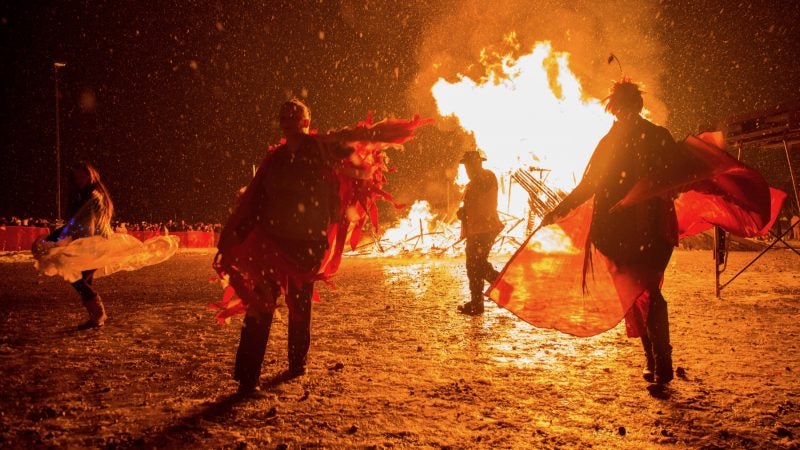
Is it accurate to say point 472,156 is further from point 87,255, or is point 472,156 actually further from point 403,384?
point 87,255

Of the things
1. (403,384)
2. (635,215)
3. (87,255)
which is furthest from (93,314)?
(635,215)

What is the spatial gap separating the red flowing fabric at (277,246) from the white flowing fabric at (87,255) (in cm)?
255

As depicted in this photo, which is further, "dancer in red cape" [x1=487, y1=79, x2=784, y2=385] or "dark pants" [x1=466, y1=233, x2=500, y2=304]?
"dark pants" [x1=466, y1=233, x2=500, y2=304]

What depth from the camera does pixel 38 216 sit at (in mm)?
35906

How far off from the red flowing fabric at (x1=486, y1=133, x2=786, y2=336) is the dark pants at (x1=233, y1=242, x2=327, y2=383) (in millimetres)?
1481

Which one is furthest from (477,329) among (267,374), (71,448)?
(71,448)

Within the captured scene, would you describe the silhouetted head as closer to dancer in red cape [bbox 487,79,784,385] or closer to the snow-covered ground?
dancer in red cape [bbox 487,79,784,385]

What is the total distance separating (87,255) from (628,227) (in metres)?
5.41

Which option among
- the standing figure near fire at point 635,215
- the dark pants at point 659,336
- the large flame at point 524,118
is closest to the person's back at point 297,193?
the standing figure near fire at point 635,215

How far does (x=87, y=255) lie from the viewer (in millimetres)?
5641

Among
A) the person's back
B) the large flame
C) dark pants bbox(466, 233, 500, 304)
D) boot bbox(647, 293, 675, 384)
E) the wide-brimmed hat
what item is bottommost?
boot bbox(647, 293, 675, 384)

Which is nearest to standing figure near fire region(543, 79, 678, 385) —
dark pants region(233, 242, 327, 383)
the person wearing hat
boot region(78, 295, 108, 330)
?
dark pants region(233, 242, 327, 383)

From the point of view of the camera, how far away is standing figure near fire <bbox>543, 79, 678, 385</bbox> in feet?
11.8

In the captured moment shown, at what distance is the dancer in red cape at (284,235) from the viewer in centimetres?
356
